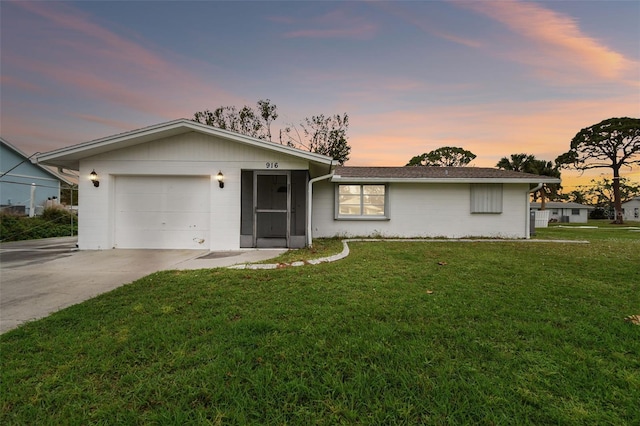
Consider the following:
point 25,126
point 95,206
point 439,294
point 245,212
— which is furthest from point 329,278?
point 25,126

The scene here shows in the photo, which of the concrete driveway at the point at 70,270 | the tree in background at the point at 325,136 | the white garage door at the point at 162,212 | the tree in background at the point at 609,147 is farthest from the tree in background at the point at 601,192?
the concrete driveway at the point at 70,270

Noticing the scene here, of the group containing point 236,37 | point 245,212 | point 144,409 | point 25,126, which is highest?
point 236,37

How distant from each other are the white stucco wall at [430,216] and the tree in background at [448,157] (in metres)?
24.8

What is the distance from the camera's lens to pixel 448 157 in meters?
33.4

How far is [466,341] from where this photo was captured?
2.47 meters

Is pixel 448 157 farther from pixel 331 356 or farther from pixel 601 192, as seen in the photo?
pixel 601 192

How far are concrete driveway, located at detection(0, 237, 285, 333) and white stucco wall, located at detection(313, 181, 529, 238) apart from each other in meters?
3.47

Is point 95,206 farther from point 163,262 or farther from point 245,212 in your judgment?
point 245,212

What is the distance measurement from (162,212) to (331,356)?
7.36 metres

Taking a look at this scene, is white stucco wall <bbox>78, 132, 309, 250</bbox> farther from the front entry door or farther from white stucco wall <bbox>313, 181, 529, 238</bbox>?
white stucco wall <bbox>313, 181, 529, 238</bbox>

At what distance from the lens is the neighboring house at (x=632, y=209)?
1591 inches

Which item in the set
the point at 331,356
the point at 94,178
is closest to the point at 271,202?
the point at 94,178

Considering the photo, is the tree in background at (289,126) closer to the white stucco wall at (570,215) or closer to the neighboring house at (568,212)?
the neighboring house at (568,212)

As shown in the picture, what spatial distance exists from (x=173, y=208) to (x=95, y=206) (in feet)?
6.93
